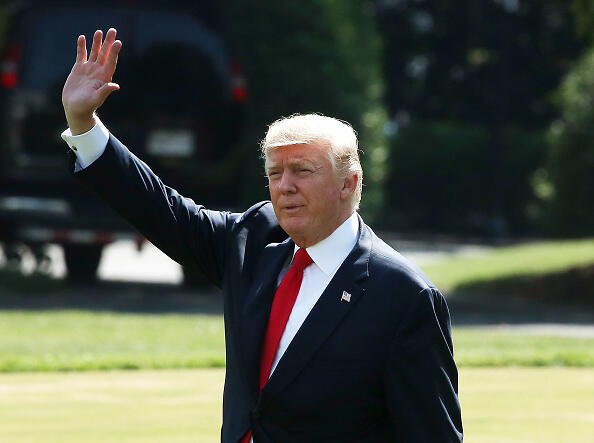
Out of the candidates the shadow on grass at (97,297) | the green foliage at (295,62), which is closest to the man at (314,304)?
the shadow on grass at (97,297)

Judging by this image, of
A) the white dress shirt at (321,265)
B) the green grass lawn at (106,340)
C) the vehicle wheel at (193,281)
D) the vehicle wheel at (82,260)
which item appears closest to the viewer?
the white dress shirt at (321,265)

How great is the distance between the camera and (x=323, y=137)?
12.2 feet

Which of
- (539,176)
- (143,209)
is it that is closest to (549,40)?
(539,176)

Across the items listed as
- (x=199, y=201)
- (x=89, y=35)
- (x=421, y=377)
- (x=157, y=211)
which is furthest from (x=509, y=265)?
(x=421, y=377)

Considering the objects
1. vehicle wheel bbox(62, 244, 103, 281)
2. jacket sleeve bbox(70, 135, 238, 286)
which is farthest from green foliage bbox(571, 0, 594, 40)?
jacket sleeve bbox(70, 135, 238, 286)

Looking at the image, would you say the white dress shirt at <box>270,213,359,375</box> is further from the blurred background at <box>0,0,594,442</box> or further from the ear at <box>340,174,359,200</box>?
the blurred background at <box>0,0,594,442</box>

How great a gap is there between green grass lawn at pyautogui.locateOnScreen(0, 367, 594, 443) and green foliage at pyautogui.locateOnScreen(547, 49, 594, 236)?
18.6 metres

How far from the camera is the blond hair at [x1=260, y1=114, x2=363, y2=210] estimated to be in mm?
3723

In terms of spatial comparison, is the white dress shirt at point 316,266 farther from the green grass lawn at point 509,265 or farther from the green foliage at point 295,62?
the green grass lawn at point 509,265

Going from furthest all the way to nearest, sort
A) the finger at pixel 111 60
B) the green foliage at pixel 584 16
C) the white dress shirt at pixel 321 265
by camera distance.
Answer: the green foliage at pixel 584 16 < the finger at pixel 111 60 < the white dress shirt at pixel 321 265

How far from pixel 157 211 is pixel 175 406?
2920 millimetres

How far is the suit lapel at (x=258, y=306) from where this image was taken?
149 inches

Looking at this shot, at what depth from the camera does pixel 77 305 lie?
13570mm

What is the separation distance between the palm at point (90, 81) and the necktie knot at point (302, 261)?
69cm
